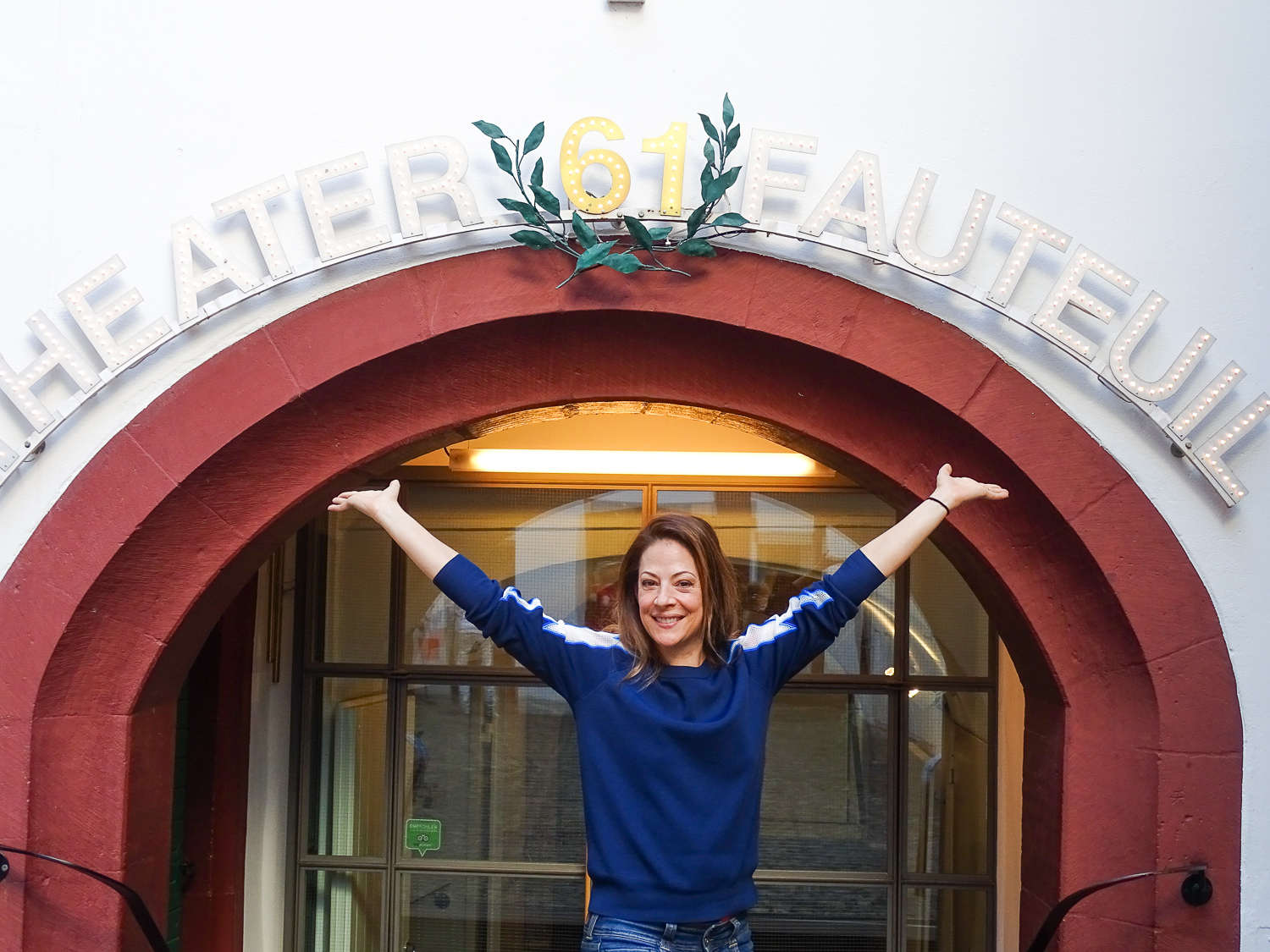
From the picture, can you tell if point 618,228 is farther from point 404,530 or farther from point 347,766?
point 347,766

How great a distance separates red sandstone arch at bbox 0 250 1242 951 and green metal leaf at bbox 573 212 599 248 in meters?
0.14

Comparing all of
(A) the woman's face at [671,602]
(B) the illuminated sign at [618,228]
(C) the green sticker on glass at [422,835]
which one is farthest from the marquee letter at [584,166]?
(C) the green sticker on glass at [422,835]

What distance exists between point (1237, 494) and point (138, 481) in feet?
8.98

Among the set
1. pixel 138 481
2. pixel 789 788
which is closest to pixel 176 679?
pixel 138 481

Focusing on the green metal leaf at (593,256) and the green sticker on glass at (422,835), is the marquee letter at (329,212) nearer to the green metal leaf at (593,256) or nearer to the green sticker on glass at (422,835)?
the green metal leaf at (593,256)

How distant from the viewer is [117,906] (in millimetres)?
3199

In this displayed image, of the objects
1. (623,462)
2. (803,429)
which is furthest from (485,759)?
(803,429)

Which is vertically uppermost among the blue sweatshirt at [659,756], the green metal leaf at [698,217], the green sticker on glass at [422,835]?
the green metal leaf at [698,217]

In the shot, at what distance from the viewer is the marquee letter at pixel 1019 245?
3074 mm

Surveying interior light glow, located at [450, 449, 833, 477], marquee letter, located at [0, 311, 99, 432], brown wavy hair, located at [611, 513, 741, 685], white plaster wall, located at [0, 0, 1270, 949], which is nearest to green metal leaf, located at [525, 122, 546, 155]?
white plaster wall, located at [0, 0, 1270, 949]

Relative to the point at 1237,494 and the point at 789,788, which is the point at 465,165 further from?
the point at 789,788

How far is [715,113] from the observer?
320 cm

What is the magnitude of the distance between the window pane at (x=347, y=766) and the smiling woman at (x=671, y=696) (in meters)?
2.92

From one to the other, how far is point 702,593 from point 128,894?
1.74 metres
